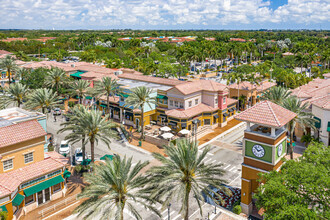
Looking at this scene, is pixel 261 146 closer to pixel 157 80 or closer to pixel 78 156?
pixel 78 156

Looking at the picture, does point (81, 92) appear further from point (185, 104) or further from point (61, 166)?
point (61, 166)

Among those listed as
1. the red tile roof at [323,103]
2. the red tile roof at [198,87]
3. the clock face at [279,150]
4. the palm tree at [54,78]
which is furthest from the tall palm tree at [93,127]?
the palm tree at [54,78]

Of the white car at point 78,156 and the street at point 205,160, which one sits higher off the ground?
the white car at point 78,156

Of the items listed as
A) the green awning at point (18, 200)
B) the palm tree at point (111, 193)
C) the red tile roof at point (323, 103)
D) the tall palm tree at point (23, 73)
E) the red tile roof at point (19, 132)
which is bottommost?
the green awning at point (18, 200)

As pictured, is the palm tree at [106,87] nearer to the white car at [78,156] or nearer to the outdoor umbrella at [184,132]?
the white car at [78,156]

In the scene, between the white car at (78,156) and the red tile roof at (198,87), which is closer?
the white car at (78,156)

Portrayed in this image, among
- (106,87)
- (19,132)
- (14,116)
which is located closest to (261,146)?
(19,132)

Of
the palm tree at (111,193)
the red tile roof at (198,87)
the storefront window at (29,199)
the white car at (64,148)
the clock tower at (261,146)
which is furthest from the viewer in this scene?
the red tile roof at (198,87)
